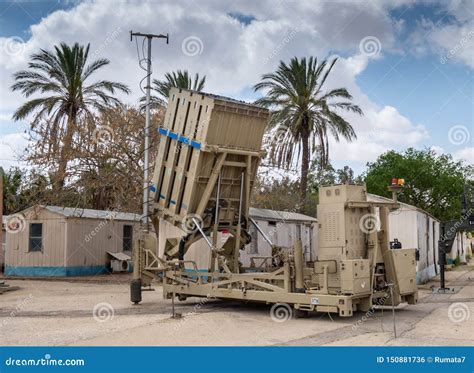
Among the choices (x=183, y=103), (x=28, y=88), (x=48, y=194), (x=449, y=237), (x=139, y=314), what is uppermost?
(x=28, y=88)

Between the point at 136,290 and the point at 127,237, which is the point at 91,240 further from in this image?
the point at 136,290

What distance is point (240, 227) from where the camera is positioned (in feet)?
48.1

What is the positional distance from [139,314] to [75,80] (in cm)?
1765

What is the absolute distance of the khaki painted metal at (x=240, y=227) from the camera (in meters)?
11.8

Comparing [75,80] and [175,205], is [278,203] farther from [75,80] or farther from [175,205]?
[175,205]

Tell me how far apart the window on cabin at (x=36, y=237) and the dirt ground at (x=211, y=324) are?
9.30m

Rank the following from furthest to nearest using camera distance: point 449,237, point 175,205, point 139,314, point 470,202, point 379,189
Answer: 1. point 379,189
2. point 470,202
3. point 449,237
4. point 175,205
5. point 139,314

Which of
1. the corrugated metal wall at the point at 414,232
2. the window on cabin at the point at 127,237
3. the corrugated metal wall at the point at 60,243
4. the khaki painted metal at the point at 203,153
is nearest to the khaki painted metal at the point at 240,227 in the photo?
the khaki painted metal at the point at 203,153

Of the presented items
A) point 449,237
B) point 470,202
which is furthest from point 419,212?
point 449,237

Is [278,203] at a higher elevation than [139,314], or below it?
higher

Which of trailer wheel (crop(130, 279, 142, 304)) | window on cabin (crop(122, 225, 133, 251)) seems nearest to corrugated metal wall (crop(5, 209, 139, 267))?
window on cabin (crop(122, 225, 133, 251))

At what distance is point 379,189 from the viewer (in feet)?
133

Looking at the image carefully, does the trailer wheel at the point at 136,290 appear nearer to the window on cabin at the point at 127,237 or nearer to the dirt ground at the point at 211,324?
the dirt ground at the point at 211,324

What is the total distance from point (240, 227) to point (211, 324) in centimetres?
368
